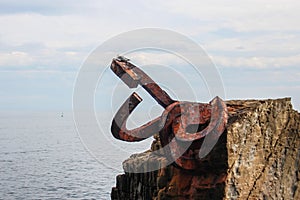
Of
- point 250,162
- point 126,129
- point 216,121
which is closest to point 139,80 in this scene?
point 126,129

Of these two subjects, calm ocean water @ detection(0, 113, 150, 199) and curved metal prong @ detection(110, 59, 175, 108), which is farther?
calm ocean water @ detection(0, 113, 150, 199)

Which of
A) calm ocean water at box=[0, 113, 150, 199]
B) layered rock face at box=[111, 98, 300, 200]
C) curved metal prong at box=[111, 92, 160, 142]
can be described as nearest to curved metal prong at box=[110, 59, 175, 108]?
curved metal prong at box=[111, 92, 160, 142]

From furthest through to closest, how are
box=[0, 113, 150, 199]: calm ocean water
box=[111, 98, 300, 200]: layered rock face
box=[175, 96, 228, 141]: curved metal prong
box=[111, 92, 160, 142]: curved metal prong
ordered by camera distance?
box=[0, 113, 150, 199]: calm ocean water
box=[111, 98, 300, 200]: layered rock face
box=[111, 92, 160, 142]: curved metal prong
box=[175, 96, 228, 141]: curved metal prong

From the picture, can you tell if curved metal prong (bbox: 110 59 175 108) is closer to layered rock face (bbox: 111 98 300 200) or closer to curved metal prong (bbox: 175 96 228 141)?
curved metal prong (bbox: 175 96 228 141)

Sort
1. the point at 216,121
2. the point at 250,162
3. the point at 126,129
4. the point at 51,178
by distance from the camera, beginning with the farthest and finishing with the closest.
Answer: the point at 51,178 → the point at 250,162 → the point at 126,129 → the point at 216,121

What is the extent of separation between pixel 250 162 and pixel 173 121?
1.52 meters

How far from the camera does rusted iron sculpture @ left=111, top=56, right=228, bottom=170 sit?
592cm

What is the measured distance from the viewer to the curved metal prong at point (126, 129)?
20.3 ft

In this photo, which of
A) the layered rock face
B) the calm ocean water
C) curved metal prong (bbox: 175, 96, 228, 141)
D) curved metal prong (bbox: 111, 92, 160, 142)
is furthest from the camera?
the calm ocean water

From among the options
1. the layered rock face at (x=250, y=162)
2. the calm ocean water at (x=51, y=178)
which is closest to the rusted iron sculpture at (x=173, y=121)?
the layered rock face at (x=250, y=162)

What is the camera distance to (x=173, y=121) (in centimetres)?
599

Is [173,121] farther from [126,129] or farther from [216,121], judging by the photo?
[126,129]

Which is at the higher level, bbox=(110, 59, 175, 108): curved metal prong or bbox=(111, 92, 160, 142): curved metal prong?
bbox=(110, 59, 175, 108): curved metal prong

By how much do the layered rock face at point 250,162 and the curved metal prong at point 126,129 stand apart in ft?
2.43
